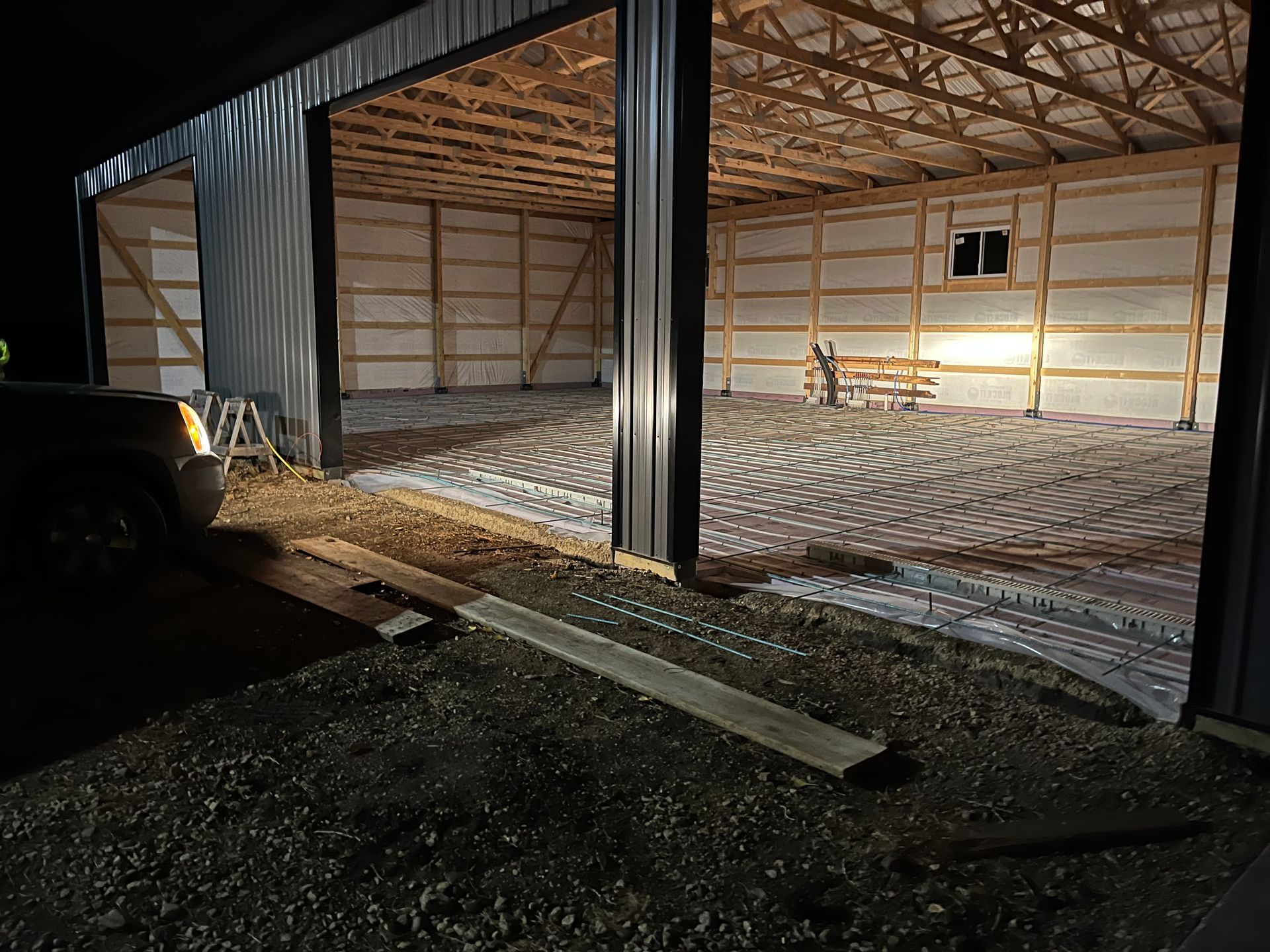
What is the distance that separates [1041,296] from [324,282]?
42.9ft

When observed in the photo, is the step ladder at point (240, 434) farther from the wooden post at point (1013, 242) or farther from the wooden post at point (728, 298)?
the wooden post at point (728, 298)

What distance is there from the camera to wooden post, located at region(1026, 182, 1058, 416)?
16.3 meters

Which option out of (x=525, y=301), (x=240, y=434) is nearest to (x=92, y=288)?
(x=240, y=434)

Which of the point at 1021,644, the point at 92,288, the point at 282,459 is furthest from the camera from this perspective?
the point at 92,288

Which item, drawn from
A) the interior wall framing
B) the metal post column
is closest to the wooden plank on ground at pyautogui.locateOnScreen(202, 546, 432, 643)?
the metal post column

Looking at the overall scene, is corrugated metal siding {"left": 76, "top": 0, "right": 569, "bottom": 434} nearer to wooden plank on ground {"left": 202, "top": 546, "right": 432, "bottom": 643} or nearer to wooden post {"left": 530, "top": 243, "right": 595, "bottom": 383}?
wooden plank on ground {"left": 202, "top": 546, "right": 432, "bottom": 643}

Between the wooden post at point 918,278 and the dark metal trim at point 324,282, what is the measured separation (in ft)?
41.9

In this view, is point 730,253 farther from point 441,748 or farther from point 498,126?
point 441,748

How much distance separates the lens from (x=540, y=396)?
2117cm

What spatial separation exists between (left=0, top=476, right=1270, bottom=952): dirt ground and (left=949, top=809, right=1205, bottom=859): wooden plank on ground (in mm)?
54

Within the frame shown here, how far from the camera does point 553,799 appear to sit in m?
3.04

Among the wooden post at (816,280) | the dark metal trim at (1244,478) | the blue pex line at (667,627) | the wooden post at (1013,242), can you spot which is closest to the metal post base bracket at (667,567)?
the blue pex line at (667,627)

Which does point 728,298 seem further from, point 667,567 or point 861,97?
point 667,567

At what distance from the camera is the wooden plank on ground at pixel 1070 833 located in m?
2.75
